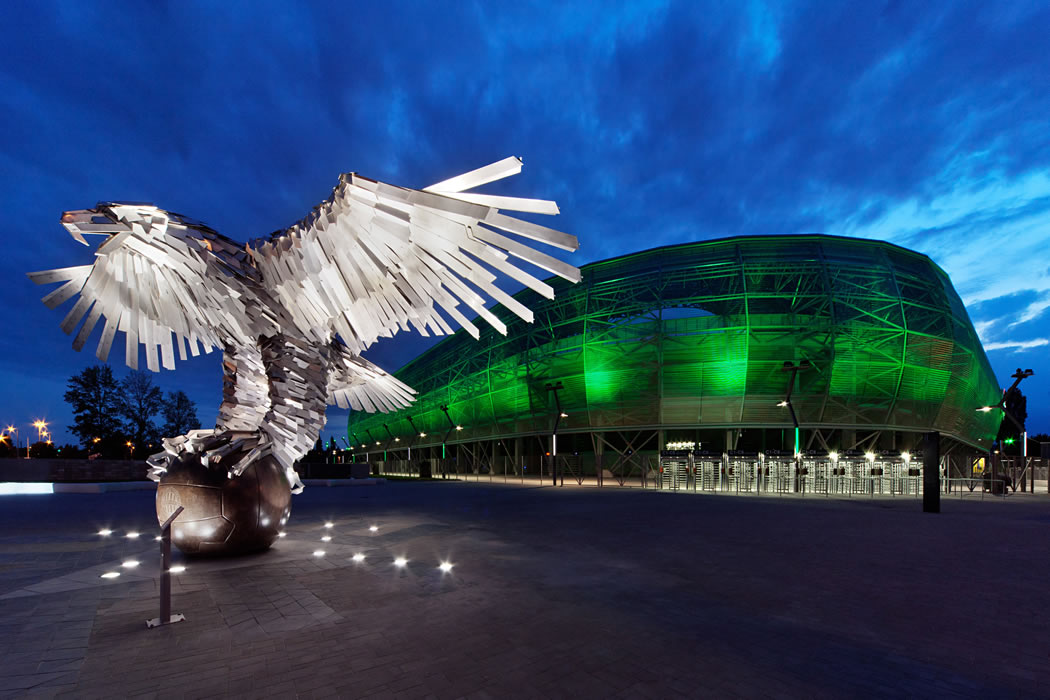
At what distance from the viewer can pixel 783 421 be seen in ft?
107

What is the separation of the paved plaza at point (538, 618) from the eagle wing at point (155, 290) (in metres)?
3.25

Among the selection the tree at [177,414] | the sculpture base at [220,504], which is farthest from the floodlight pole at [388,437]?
the sculpture base at [220,504]

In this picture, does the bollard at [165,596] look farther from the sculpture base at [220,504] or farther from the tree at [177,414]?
the tree at [177,414]

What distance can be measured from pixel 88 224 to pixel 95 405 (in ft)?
→ 201

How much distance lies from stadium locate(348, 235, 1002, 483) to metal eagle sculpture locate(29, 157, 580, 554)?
967 inches

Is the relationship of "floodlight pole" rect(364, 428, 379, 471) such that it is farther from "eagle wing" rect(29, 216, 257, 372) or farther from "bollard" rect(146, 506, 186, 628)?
"bollard" rect(146, 506, 186, 628)

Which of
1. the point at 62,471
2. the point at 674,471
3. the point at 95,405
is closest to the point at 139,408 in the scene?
the point at 95,405

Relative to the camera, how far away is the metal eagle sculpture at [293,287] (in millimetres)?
2949

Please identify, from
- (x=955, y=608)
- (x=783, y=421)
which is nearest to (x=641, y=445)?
(x=783, y=421)

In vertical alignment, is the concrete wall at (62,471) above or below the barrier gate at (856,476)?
below

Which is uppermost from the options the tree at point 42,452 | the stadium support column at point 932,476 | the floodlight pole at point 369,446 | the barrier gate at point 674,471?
the stadium support column at point 932,476

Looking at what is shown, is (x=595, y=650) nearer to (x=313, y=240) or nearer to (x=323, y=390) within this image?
(x=313, y=240)

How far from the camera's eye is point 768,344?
106ft

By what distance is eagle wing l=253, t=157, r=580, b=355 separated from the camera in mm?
2762
